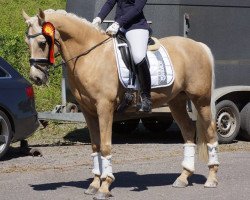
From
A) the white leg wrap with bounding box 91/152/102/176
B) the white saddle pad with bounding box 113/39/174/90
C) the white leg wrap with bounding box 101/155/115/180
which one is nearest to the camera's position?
the white leg wrap with bounding box 101/155/115/180

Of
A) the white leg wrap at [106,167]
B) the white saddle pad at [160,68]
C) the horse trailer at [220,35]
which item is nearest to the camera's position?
the white leg wrap at [106,167]

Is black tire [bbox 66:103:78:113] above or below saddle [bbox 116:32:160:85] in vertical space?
below

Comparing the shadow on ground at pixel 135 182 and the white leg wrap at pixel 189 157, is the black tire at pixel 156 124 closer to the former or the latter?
the shadow on ground at pixel 135 182

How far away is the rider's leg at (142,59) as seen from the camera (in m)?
8.91

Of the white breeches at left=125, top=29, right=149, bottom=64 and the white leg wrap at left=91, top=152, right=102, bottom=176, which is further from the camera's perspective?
the white leg wrap at left=91, top=152, right=102, bottom=176

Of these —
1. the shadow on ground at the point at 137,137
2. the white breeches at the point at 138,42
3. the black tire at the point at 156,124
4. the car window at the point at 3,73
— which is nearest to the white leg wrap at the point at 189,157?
the white breeches at the point at 138,42

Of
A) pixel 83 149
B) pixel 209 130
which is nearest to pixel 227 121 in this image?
pixel 83 149

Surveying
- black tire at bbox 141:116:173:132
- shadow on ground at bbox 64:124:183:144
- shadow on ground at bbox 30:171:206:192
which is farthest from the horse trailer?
shadow on ground at bbox 30:171:206:192

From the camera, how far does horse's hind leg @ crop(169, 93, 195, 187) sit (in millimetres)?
9539

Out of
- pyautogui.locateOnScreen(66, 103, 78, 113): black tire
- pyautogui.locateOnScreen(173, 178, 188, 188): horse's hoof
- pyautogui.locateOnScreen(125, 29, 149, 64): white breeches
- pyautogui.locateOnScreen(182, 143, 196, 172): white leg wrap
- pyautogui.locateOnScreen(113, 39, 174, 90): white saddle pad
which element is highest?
pyautogui.locateOnScreen(125, 29, 149, 64): white breeches

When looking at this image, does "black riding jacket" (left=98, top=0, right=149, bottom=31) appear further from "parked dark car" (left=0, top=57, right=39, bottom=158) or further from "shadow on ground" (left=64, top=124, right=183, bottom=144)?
"shadow on ground" (left=64, top=124, right=183, bottom=144)

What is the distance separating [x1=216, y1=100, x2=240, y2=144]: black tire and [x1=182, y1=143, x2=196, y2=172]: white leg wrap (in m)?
4.23

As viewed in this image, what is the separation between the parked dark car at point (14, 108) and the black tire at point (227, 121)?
3.83 meters

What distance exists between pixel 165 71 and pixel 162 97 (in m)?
0.35
